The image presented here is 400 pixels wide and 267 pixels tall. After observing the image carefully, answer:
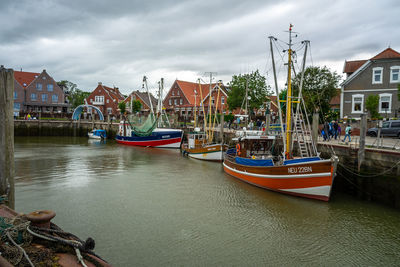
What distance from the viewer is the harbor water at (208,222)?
838 centimetres

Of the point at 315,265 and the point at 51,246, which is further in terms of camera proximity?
the point at 315,265

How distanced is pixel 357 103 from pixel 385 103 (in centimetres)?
262

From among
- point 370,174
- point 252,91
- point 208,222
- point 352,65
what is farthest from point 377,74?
point 208,222

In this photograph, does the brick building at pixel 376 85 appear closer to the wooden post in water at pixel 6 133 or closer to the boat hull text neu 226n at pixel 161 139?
the boat hull text neu 226n at pixel 161 139

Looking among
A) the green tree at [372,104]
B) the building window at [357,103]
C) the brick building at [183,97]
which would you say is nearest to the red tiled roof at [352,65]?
the building window at [357,103]

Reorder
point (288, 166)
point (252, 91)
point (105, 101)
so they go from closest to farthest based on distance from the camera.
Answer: point (288, 166)
point (252, 91)
point (105, 101)

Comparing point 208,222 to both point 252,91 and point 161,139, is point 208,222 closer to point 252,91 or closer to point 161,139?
point 161,139

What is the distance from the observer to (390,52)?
29.8m

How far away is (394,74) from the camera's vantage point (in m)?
29.4

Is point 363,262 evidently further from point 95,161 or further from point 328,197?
point 95,161

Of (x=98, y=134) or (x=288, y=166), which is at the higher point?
(x=288, y=166)

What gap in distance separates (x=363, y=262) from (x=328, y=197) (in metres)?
5.14

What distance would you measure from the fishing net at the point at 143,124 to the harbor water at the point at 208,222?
64.8ft

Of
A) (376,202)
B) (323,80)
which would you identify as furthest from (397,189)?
(323,80)
